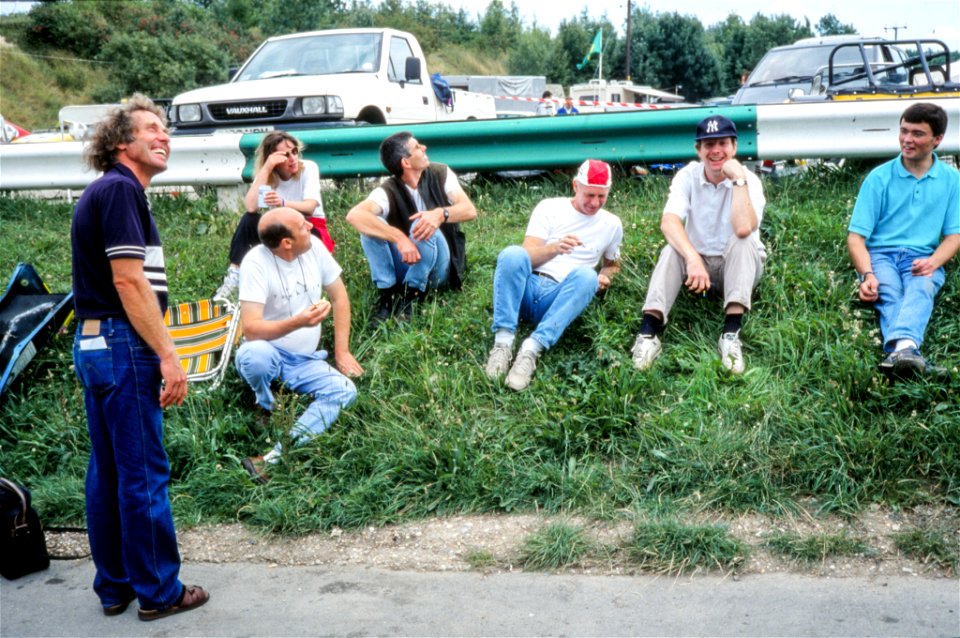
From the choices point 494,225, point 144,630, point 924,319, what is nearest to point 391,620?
point 144,630

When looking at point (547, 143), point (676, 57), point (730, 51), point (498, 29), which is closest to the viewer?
point (547, 143)

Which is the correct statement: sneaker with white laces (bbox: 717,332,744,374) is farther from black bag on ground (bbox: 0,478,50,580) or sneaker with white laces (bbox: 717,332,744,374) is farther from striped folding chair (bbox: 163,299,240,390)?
black bag on ground (bbox: 0,478,50,580)

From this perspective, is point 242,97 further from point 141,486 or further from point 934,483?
point 934,483

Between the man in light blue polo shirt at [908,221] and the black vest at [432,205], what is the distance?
255 cm

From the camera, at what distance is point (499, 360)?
5547 millimetres

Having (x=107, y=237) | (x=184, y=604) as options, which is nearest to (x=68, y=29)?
(x=107, y=237)

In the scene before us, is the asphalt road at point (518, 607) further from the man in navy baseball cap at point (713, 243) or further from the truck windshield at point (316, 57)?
the truck windshield at point (316, 57)

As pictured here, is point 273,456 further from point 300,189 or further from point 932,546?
point 932,546

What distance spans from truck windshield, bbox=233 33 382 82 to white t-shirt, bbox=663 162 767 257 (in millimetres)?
5539

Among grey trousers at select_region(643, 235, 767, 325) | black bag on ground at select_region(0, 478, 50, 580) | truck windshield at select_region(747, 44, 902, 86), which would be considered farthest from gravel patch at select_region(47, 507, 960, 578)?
truck windshield at select_region(747, 44, 902, 86)

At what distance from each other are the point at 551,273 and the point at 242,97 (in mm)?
5054

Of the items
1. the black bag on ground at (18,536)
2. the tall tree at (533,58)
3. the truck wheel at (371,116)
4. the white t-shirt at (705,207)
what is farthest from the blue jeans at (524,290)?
the tall tree at (533,58)

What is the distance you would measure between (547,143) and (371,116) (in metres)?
2.83

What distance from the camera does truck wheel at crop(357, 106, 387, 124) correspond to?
994 cm
